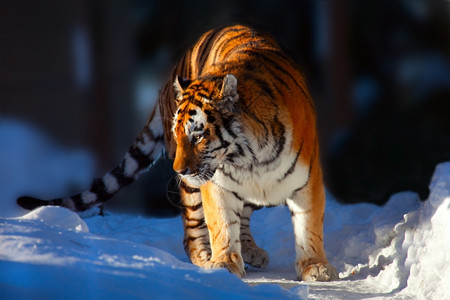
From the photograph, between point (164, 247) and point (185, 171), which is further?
point (164, 247)

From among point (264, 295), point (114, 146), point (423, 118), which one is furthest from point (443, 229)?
point (114, 146)

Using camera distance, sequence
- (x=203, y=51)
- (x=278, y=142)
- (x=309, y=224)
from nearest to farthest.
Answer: (x=278, y=142) < (x=309, y=224) < (x=203, y=51)

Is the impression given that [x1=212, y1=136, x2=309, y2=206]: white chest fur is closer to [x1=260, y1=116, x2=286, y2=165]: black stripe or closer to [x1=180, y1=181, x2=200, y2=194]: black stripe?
[x1=260, y1=116, x2=286, y2=165]: black stripe

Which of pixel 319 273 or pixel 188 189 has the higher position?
pixel 188 189

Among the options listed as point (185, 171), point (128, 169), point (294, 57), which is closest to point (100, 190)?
point (128, 169)

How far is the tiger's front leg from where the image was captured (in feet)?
6.07

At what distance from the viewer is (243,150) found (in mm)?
1710

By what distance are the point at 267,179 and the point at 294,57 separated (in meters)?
0.72

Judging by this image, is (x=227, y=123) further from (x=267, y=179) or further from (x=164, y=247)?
(x=164, y=247)

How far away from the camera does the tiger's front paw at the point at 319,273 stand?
182cm

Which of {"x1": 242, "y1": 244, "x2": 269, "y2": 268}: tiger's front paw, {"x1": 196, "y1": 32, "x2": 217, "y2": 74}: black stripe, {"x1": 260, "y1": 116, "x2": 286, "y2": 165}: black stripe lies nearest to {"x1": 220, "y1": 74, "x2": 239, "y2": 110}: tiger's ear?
{"x1": 260, "y1": 116, "x2": 286, "y2": 165}: black stripe

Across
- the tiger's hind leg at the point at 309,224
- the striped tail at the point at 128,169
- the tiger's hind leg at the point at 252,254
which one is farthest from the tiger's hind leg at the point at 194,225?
the tiger's hind leg at the point at 309,224

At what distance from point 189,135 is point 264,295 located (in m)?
0.50

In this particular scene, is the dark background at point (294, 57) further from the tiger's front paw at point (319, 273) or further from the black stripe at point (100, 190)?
the tiger's front paw at point (319, 273)
